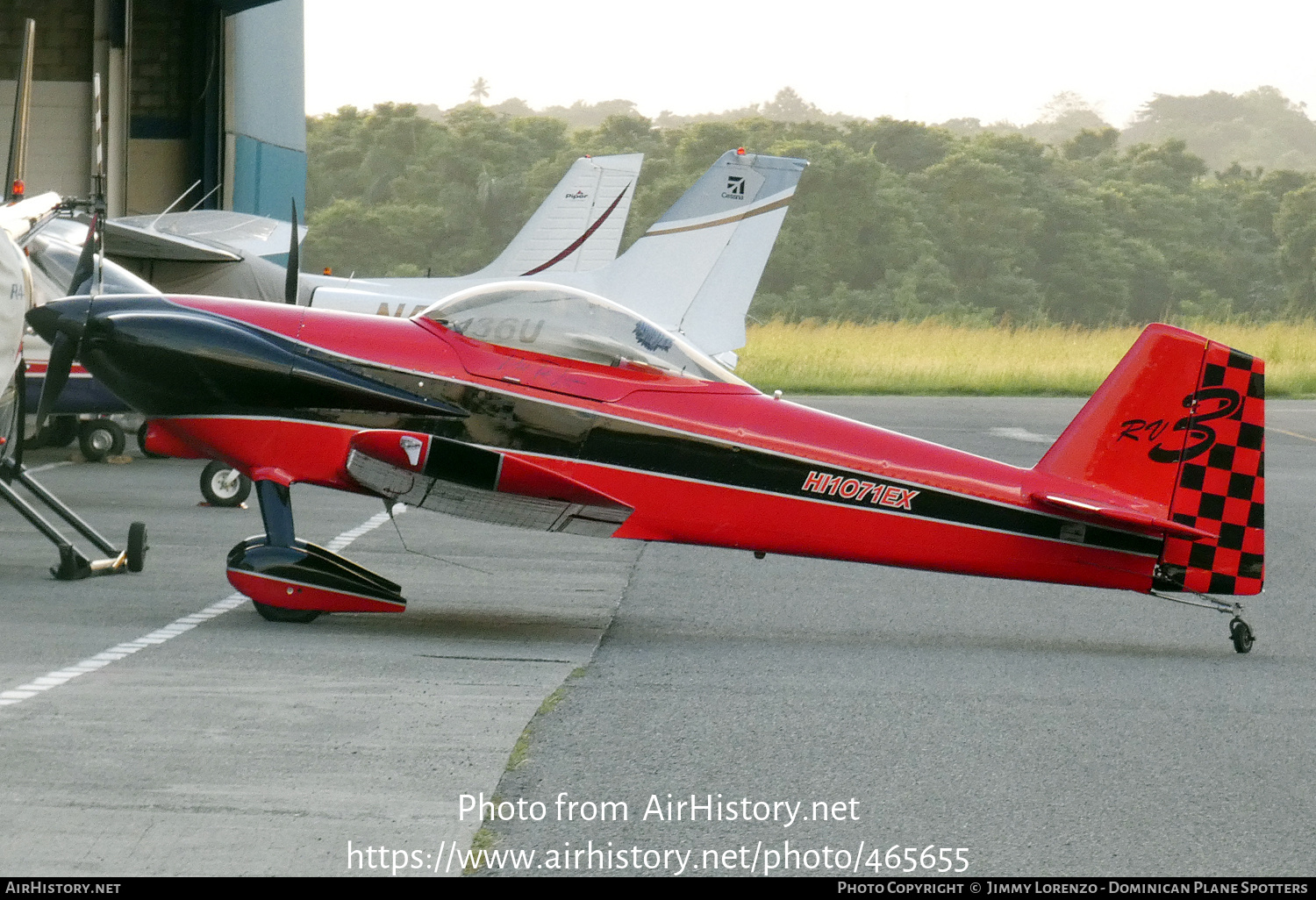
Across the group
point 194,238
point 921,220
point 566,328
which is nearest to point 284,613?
point 566,328

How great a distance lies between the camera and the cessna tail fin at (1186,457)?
7.62 meters

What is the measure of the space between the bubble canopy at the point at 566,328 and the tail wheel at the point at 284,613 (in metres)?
1.55

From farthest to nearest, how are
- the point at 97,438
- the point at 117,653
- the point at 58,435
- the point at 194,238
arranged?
the point at 194,238
the point at 58,435
the point at 97,438
the point at 117,653

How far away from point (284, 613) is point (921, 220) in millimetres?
60241

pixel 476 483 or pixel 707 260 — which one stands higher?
pixel 707 260

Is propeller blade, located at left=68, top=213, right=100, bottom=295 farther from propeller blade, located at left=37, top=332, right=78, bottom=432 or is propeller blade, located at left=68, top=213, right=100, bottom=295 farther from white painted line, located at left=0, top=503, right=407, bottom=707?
white painted line, located at left=0, top=503, right=407, bottom=707

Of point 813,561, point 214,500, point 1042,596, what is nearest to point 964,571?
point 1042,596

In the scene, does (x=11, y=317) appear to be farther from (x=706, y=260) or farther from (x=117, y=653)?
(x=706, y=260)

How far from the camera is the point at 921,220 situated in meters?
65.6

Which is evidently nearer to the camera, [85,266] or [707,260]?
[85,266]

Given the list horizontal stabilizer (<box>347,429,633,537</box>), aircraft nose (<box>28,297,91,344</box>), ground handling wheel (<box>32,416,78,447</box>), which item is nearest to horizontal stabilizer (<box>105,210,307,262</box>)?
ground handling wheel (<box>32,416,78,447</box>)

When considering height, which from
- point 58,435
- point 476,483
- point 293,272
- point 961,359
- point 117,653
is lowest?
point 961,359

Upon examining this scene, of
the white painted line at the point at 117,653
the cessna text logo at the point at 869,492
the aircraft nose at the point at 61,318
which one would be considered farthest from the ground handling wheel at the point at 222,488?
the cessna text logo at the point at 869,492

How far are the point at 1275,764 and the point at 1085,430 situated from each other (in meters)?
2.45
